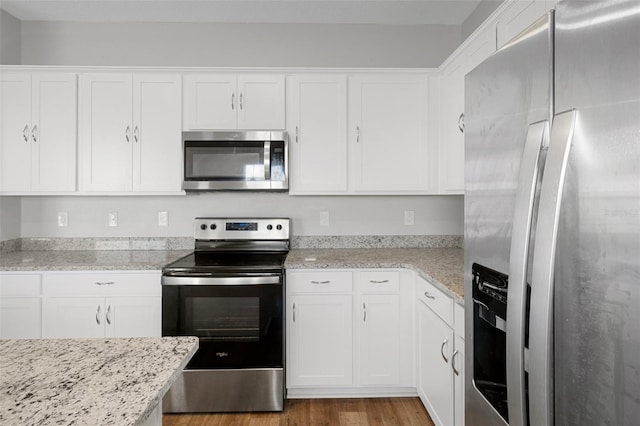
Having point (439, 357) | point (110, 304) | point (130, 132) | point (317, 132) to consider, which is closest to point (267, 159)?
point (317, 132)

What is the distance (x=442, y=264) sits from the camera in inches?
96.7

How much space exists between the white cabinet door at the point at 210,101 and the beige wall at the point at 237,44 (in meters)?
0.41

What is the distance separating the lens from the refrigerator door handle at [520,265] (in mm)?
834

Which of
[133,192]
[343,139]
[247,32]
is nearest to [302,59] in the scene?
[247,32]

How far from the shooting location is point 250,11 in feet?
9.95

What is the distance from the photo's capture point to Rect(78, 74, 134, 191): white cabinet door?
113 inches

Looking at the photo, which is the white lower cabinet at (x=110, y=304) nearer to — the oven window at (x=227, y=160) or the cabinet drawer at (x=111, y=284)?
the cabinet drawer at (x=111, y=284)

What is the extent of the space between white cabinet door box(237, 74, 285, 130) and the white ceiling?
570 mm

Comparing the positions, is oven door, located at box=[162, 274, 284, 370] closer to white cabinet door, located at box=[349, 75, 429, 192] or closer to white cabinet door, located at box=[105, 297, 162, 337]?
white cabinet door, located at box=[105, 297, 162, 337]

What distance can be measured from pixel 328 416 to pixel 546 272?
6.68ft

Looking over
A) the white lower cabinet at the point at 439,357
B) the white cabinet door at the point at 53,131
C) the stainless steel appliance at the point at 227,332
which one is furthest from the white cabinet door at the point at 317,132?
the white cabinet door at the point at 53,131

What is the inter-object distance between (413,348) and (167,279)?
1594mm

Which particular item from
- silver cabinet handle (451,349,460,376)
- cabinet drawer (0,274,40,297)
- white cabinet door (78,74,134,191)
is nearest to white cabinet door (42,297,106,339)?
cabinet drawer (0,274,40,297)

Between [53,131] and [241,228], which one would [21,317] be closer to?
[53,131]
